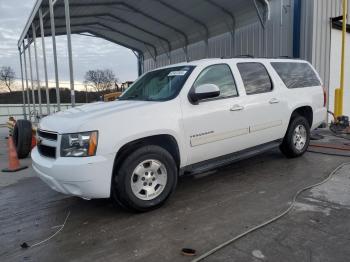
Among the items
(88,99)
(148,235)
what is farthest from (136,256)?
(88,99)

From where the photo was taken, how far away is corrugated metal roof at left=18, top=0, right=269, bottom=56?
12906 mm

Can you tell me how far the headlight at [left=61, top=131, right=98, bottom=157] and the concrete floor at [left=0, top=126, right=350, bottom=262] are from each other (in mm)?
882

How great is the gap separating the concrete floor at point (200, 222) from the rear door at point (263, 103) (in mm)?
730

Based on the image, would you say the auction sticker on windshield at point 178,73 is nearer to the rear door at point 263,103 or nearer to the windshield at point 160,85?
the windshield at point 160,85

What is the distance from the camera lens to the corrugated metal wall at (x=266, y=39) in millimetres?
11398

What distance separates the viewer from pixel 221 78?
15.3 ft

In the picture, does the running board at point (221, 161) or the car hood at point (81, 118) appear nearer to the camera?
the car hood at point (81, 118)

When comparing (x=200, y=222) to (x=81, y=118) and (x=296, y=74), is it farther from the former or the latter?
(x=296, y=74)

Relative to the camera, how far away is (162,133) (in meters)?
3.83

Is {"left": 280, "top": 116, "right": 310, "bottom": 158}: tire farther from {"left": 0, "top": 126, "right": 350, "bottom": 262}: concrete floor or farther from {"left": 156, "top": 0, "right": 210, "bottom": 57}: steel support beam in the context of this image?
{"left": 156, "top": 0, "right": 210, "bottom": 57}: steel support beam

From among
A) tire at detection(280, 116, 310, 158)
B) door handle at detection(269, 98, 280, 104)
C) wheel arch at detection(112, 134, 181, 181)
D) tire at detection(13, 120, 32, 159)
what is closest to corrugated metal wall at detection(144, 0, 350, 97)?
tire at detection(280, 116, 310, 158)

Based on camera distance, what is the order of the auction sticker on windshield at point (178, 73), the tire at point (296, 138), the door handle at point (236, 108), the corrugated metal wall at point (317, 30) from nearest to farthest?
the auction sticker on windshield at point (178, 73)
the door handle at point (236, 108)
the tire at point (296, 138)
the corrugated metal wall at point (317, 30)

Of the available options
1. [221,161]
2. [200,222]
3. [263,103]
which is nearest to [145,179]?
[200,222]

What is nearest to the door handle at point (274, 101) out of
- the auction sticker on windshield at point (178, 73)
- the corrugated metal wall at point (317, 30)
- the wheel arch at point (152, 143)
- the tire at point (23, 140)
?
the auction sticker on windshield at point (178, 73)
